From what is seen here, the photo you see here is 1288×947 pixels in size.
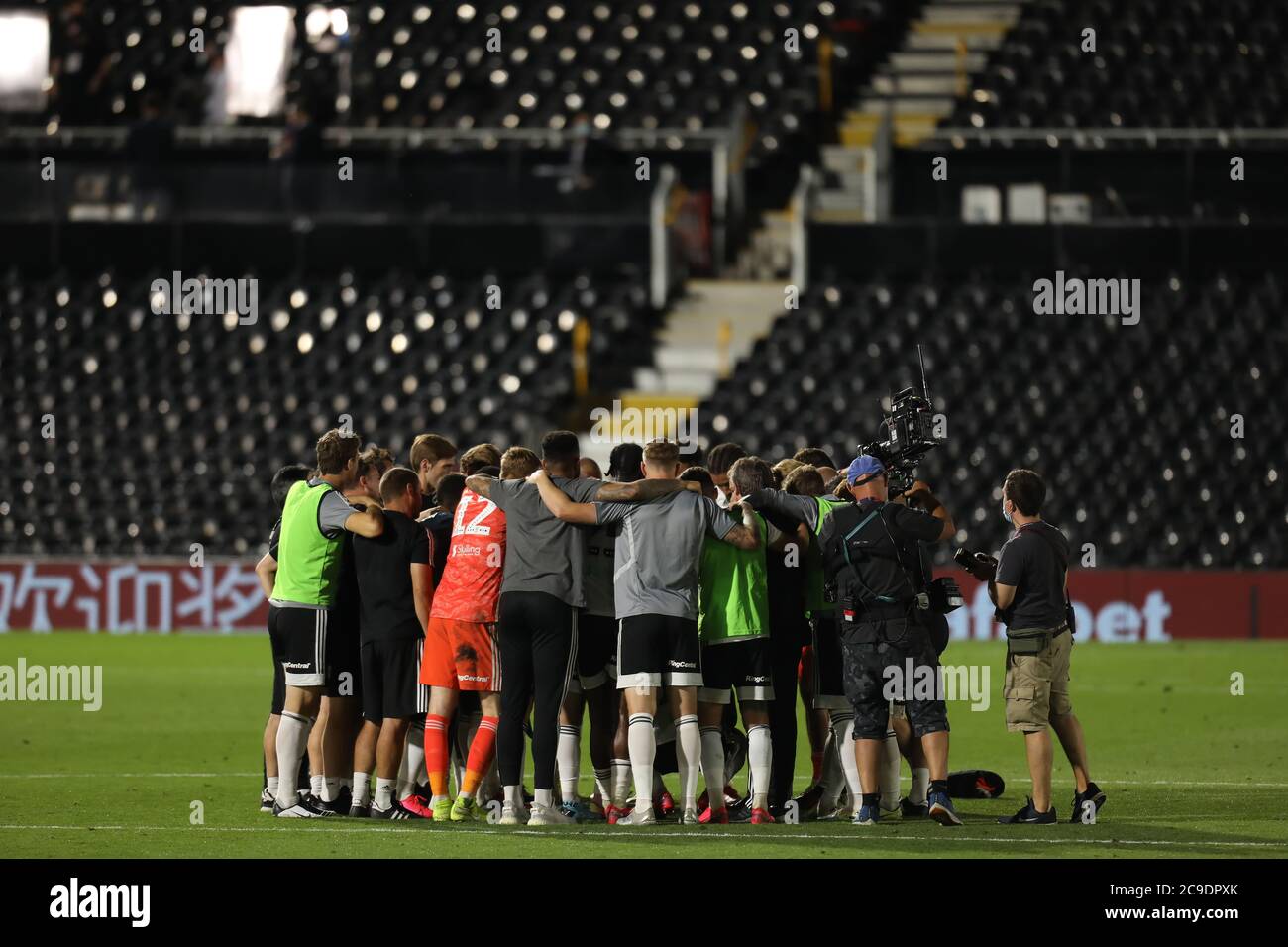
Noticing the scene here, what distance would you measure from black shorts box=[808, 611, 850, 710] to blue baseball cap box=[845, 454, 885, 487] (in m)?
0.83

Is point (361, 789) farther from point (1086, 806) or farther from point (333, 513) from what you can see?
point (1086, 806)

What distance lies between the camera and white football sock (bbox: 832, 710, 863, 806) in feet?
35.4

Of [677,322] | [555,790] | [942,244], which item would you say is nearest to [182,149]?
[677,322]

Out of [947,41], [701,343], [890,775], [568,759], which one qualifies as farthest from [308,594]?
[947,41]

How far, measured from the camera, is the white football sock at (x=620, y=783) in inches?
431

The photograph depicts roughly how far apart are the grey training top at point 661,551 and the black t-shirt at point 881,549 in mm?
582

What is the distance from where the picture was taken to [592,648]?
10938 mm

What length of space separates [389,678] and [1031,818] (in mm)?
3344

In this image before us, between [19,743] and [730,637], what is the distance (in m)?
6.71

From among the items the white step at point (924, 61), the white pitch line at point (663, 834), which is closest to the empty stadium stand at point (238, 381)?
the white step at point (924, 61)

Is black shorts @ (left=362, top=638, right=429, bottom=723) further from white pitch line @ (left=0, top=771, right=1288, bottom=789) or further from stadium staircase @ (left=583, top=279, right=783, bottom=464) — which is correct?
stadium staircase @ (left=583, top=279, right=783, bottom=464)

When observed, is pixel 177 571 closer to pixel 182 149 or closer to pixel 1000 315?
pixel 182 149

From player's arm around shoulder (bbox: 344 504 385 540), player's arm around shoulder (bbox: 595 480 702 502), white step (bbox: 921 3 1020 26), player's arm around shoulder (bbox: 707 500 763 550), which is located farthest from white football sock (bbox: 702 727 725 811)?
white step (bbox: 921 3 1020 26)

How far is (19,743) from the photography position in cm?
1515
